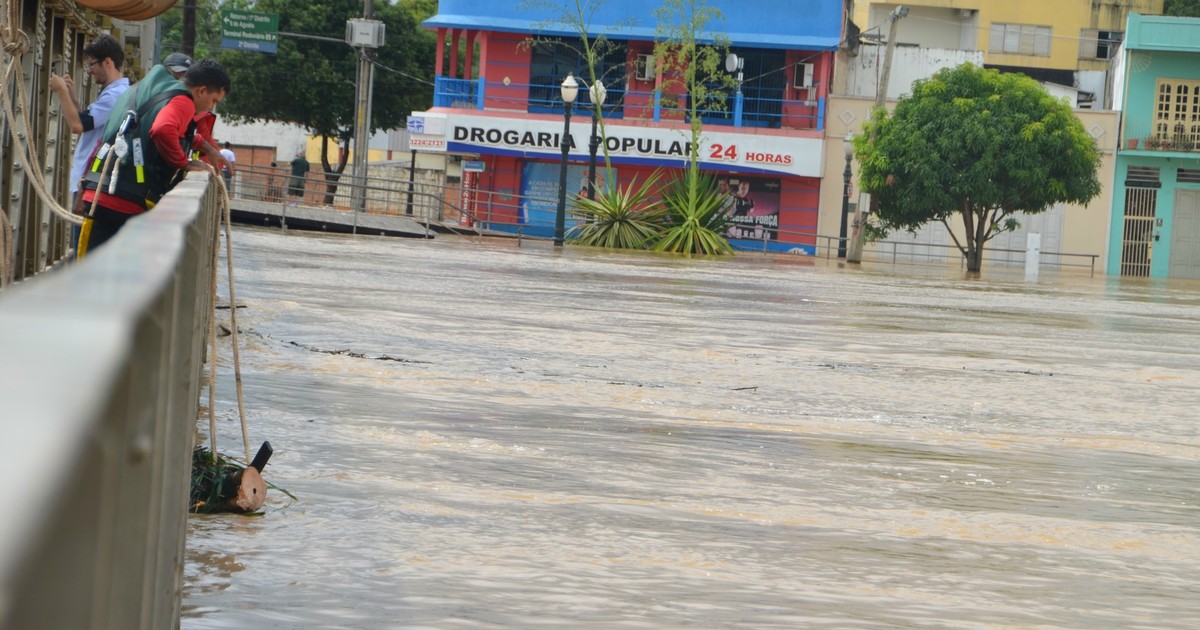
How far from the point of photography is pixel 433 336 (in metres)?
10.7

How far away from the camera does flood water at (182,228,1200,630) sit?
3.94 meters

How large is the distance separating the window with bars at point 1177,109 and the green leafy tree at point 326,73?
79.7ft

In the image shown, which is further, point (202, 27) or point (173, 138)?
point (202, 27)

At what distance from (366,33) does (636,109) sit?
8135mm

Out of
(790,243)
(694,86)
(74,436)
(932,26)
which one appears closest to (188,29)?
(694,86)

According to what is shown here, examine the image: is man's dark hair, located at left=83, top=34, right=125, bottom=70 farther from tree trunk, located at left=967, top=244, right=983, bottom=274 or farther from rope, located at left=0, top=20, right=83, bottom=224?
tree trunk, located at left=967, top=244, right=983, bottom=274

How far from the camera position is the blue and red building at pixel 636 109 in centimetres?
4525

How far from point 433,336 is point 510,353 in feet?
3.31

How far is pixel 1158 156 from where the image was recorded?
47.6 m

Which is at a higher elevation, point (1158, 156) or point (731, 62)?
point (731, 62)

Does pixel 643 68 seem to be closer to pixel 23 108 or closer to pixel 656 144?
pixel 656 144

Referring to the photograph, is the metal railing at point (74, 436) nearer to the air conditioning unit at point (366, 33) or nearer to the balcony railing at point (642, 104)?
the air conditioning unit at point (366, 33)

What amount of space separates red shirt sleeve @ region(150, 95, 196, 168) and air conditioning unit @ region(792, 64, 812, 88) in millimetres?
40271

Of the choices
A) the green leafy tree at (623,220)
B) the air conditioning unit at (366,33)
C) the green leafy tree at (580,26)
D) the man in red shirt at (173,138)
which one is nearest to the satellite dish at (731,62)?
the green leafy tree at (580,26)
